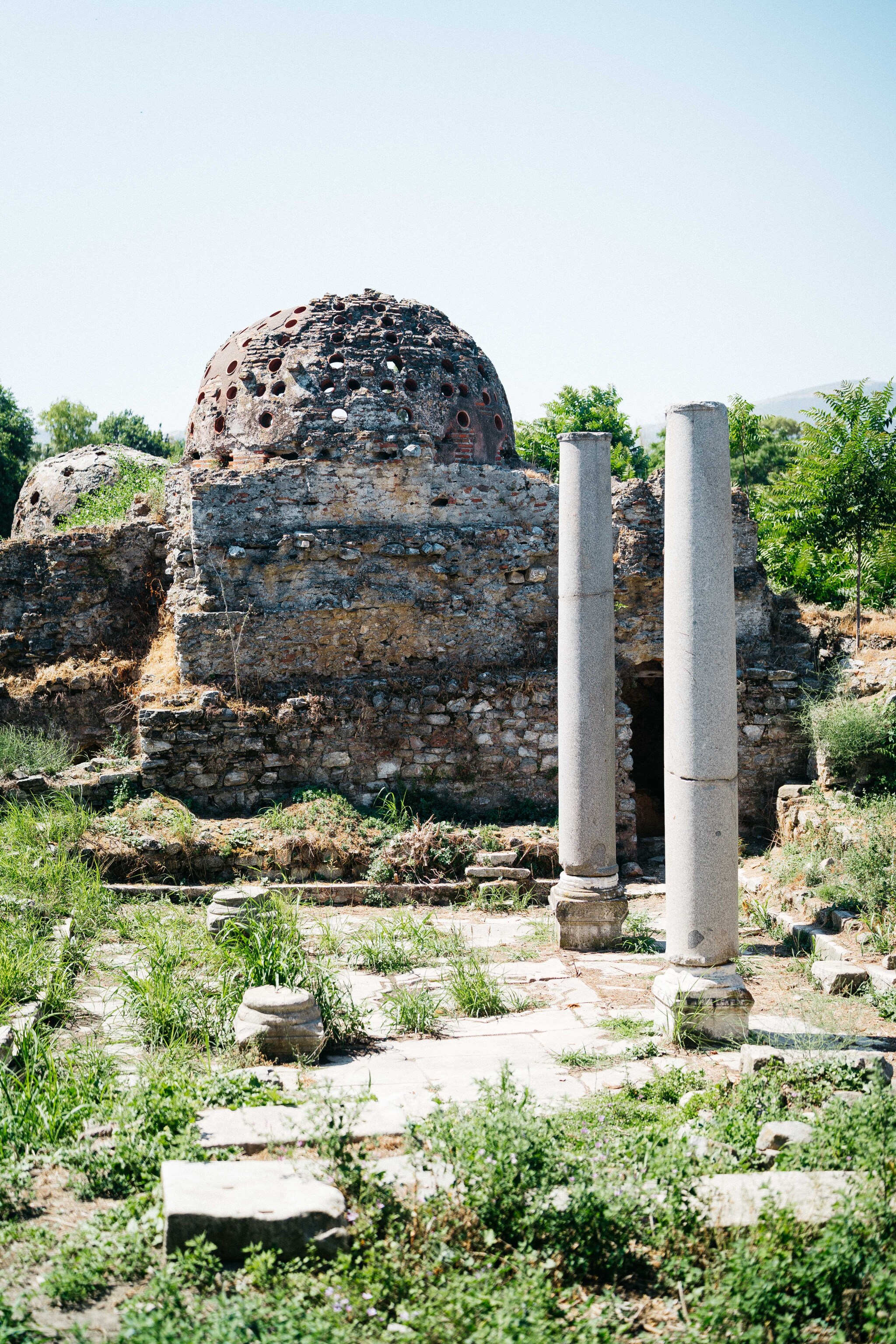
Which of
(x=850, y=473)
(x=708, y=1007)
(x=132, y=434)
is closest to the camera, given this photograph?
(x=708, y=1007)

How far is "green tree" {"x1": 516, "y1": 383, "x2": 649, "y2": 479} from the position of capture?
100 ft

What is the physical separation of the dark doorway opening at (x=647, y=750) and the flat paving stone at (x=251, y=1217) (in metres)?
10.4

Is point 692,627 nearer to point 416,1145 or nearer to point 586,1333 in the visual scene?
point 416,1145

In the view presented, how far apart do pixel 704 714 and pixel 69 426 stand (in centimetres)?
3451

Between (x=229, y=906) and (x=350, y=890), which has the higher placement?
(x=229, y=906)

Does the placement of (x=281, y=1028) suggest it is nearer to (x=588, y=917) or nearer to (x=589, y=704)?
(x=588, y=917)

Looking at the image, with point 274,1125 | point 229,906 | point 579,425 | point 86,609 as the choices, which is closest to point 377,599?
point 86,609

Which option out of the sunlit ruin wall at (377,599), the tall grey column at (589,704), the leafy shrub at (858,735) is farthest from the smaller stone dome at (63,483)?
the leafy shrub at (858,735)

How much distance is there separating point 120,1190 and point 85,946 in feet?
12.6

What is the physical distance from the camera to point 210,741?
11.8 meters

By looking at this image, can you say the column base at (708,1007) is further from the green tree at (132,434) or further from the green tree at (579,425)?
the green tree at (132,434)

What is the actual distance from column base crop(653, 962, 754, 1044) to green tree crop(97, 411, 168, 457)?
3211cm

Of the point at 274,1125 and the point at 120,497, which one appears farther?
the point at 120,497

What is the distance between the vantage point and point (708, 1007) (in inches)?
240
